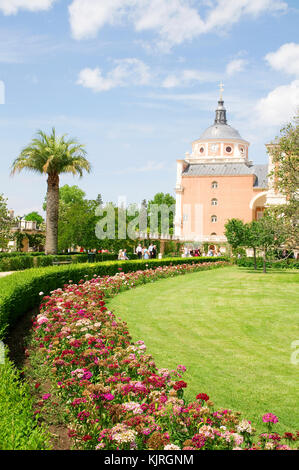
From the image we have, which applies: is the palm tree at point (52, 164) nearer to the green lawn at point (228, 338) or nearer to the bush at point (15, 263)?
the bush at point (15, 263)

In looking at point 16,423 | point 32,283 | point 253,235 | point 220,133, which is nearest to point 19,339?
point 32,283

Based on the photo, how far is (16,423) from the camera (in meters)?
3.33

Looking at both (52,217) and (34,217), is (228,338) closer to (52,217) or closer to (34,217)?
(52,217)

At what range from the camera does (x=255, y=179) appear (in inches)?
2265

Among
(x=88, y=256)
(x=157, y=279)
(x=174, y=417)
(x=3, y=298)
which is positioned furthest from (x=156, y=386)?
(x=88, y=256)

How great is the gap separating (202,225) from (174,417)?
53.7 metres

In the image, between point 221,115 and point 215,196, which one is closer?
point 215,196

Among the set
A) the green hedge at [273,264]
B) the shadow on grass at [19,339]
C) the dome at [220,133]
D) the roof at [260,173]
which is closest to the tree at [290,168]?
the green hedge at [273,264]

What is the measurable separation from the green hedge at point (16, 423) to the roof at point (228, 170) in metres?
54.8

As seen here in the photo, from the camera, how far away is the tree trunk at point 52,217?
2295cm

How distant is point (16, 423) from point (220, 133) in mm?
70018

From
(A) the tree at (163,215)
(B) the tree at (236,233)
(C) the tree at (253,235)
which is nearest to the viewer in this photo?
(C) the tree at (253,235)

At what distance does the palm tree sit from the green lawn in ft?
30.2

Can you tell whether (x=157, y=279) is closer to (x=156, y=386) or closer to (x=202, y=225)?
(x=156, y=386)
